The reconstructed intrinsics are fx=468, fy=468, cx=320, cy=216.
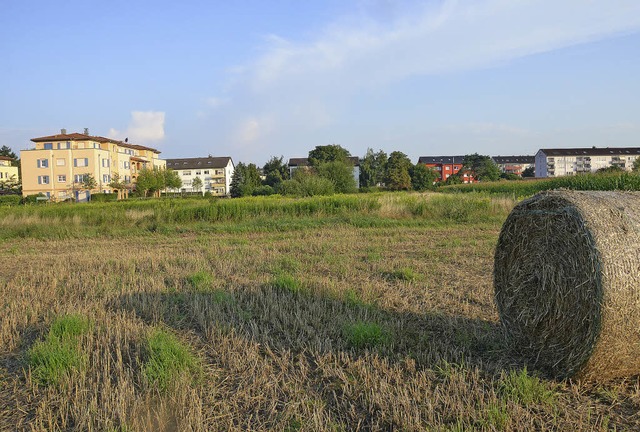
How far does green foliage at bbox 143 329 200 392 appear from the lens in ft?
14.8

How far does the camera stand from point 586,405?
414cm

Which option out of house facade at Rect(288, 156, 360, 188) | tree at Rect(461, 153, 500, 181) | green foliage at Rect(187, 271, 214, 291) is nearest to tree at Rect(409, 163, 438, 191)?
house facade at Rect(288, 156, 360, 188)

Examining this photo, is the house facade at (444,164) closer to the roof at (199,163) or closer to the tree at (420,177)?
the tree at (420,177)

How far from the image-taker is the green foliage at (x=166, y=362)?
4512mm

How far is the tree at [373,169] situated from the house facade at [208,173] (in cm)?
3119

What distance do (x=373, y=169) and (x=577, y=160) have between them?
233ft

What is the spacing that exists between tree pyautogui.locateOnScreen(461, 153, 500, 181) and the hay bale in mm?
106988

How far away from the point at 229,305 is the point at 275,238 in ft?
32.7

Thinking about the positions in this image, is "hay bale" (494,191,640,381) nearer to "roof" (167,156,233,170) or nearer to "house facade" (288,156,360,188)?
"house facade" (288,156,360,188)

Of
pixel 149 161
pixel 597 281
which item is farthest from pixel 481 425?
pixel 149 161

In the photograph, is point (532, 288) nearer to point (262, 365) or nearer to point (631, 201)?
point (631, 201)

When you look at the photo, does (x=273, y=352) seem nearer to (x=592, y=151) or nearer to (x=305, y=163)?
(x=305, y=163)

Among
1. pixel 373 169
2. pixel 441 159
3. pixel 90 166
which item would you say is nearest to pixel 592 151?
pixel 441 159

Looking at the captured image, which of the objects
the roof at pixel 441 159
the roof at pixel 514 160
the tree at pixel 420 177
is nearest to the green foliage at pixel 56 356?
the tree at pixel 420 177
